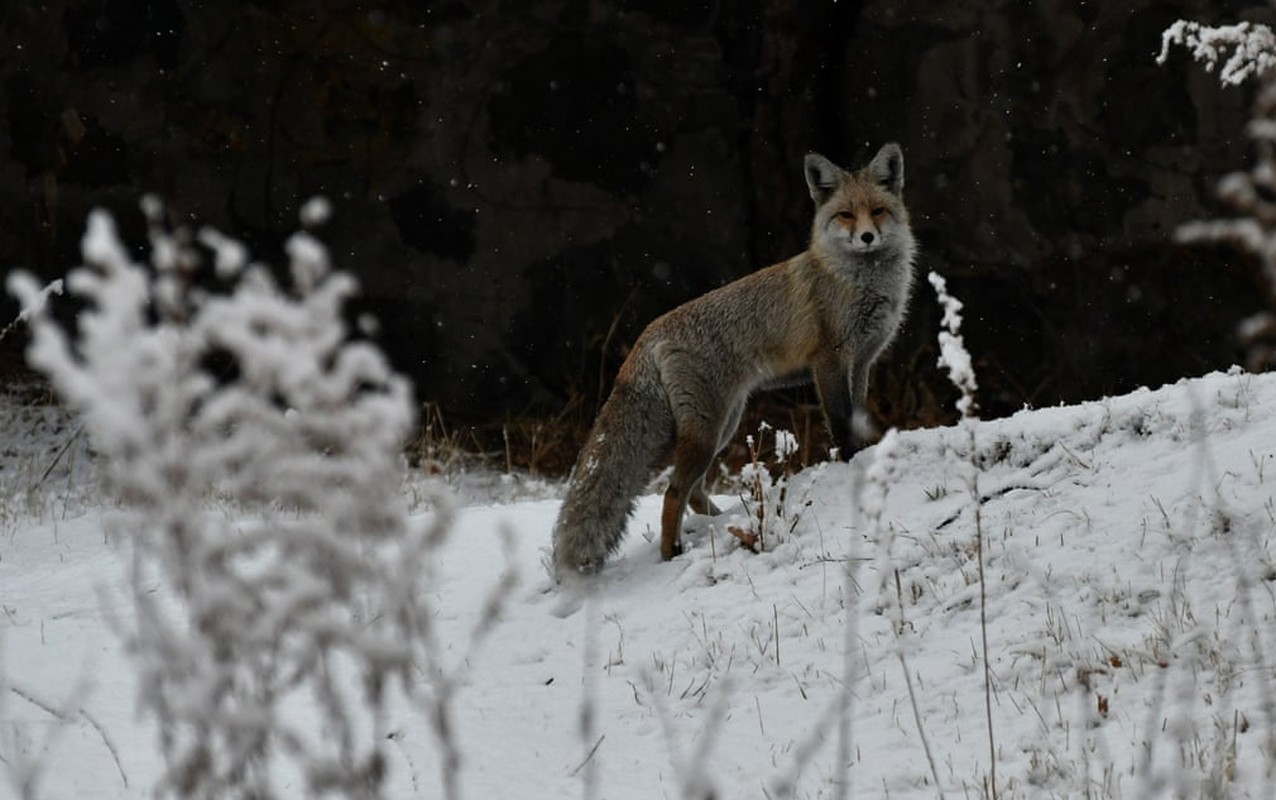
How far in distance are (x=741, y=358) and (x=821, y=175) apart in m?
1.23

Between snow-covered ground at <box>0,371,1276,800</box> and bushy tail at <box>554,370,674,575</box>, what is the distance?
197 mm

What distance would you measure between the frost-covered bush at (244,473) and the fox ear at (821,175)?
513cm

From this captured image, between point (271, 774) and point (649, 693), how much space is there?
1.35 m

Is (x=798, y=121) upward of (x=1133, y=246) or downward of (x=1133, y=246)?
upward

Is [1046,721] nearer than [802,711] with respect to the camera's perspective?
Yes

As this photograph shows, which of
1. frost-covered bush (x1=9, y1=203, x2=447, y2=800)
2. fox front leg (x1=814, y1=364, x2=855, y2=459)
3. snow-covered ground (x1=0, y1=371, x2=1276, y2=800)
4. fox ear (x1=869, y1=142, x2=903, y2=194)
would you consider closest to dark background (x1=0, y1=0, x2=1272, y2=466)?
fox ear (x1=869, y1=142, x2=903, y2=194)

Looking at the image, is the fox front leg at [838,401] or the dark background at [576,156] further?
the dark background at [576,156]

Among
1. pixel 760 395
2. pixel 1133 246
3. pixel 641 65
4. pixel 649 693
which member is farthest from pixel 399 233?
pixel 649 693

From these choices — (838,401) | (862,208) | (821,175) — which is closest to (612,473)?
(838,401)

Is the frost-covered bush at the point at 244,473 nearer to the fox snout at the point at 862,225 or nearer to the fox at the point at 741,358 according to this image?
the fox at the point at 741,358

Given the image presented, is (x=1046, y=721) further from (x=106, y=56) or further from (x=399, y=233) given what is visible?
(x=106, y=56)

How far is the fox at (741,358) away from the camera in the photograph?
6.01m

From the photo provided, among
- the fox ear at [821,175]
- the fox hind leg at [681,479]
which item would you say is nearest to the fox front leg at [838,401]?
the fox hind leg at [681,479]

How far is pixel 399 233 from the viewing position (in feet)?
37.6
